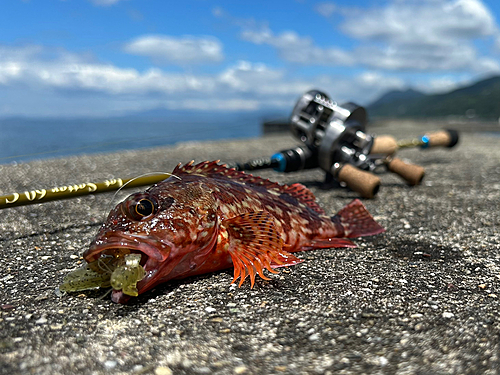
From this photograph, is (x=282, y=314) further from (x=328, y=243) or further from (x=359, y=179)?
(x=359, y=179)

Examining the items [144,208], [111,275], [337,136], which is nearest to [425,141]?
[337,136]

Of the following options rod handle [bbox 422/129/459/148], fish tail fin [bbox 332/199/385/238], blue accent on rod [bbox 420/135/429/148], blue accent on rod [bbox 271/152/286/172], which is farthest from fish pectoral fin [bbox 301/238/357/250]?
rod handle [bbox 422/129/459/148]

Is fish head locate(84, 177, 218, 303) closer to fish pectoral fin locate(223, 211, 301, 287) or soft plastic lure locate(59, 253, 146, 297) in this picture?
soft plastic lure locate(59, 253, 146, 297)

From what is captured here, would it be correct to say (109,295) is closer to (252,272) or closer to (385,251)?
(252,272)

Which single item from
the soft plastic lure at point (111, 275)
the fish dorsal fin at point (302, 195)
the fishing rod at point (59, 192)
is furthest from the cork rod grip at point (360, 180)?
the soft plastic lure at point (111, 275)

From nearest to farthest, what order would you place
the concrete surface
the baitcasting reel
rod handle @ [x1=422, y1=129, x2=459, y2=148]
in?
the concrete surface, the baitcasting reel, rod handle @ [x1=422, y1=129, x2=459, y2=148]

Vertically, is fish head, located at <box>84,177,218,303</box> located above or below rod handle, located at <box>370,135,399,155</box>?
below

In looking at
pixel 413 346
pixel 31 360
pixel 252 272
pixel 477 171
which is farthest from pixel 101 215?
pixel 477 171
